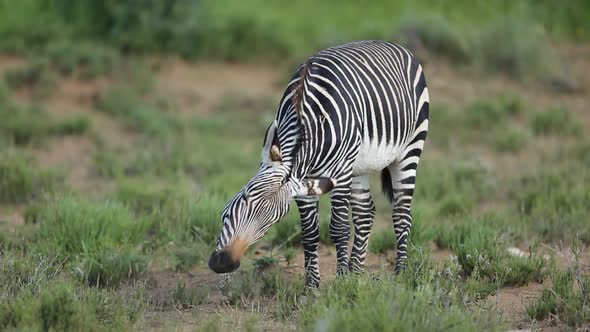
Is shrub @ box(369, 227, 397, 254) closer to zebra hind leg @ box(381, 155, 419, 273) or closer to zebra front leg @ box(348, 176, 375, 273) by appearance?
Answer: zebra hind leg @ box(381, 155, 419, 273)

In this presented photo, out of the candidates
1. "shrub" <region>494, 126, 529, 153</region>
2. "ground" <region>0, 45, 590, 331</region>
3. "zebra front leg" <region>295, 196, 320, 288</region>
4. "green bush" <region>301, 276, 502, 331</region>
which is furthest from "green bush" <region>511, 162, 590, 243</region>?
"green bush" <region>301, 276, 502, 331</region>

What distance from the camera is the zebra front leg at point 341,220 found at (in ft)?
19.4

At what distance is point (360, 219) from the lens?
21.5 feet

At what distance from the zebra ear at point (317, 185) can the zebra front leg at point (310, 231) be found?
53cm

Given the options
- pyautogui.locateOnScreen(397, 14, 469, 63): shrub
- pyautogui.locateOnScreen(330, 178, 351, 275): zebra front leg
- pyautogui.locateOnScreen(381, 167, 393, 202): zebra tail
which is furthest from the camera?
pyautogui.locateOnScreen(397, 14, 469, 63): shrub

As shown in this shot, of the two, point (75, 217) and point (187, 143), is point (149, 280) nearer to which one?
point (75, 217)

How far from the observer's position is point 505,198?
9898mm

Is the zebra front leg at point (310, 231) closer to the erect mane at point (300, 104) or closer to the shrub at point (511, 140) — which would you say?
the erect mane at point (300, 104)

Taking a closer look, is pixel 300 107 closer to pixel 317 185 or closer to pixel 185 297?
pixel 317 185

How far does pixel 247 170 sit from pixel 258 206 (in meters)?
6.02

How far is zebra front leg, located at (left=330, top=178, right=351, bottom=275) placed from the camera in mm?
5898

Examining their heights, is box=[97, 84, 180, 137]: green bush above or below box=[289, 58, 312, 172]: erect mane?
below

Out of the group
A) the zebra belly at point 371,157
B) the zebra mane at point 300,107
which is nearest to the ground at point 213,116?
the zebra belly at point 371,157

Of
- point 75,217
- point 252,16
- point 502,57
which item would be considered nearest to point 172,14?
point 252,16
